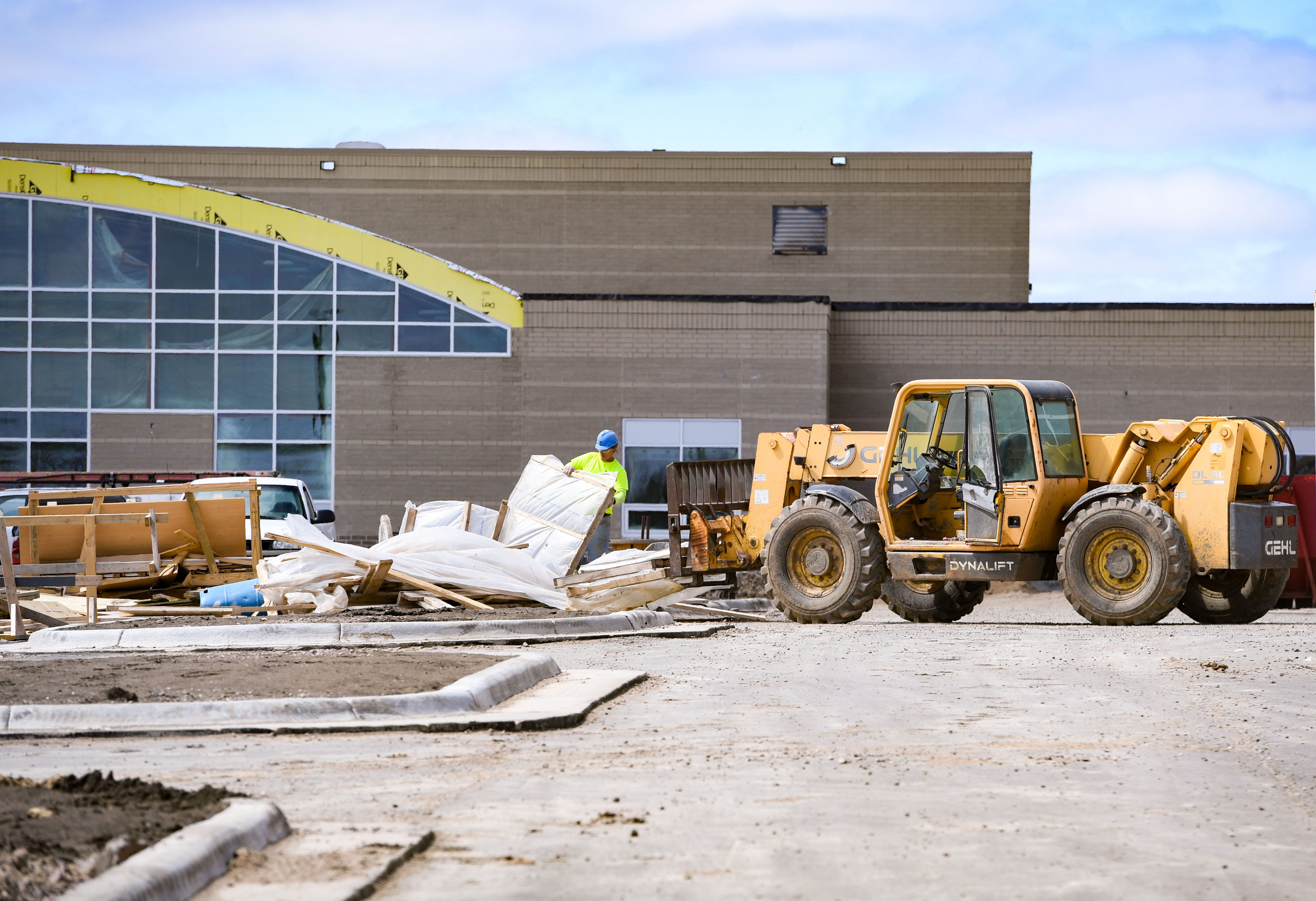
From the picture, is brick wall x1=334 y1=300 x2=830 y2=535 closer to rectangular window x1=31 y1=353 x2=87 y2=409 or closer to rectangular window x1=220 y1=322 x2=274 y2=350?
rectangular window x1=220 y1=322 x2=274 y2=350

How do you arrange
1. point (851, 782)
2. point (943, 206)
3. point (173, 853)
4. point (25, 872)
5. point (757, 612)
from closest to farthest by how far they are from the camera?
1. point (25, 872)
2. point (173, 853)
3. point (851, 782)
4. point (757, 612)
5. point (943, 206)

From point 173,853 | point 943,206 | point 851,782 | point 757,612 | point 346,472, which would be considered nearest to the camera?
point 173,853

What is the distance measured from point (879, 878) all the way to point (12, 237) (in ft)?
92.4

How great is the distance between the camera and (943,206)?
3772cm

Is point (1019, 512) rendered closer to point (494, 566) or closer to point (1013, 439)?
point (1013, 439)

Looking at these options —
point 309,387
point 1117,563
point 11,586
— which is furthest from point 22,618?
point 309,387

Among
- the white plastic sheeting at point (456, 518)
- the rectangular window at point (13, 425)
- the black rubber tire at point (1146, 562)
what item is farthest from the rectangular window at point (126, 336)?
the black rubber tire at point (1146, 562)

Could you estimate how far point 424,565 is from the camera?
1577 cm

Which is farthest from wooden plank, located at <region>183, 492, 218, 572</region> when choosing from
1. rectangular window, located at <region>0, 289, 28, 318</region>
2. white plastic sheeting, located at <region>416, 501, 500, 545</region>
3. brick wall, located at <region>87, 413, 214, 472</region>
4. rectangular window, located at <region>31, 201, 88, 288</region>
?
rectangular window, located at <region>0, 289, 28, 318</region>

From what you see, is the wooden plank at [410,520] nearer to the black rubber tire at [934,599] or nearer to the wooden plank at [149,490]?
the wooden plank at [149,490]

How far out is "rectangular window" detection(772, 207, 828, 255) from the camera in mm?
37750

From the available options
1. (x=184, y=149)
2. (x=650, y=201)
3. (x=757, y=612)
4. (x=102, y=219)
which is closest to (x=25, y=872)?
(x=757, y=612)

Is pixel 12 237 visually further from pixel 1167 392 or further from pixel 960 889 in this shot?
pixel 960 889

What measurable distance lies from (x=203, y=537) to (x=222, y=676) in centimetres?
762
